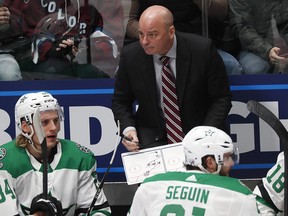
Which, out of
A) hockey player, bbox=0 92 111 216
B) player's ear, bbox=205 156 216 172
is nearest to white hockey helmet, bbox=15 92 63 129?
hockey player, bbox=0 92 111 216

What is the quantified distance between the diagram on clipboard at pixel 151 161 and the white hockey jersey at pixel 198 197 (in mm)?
1112

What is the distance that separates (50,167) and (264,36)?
6.42ft

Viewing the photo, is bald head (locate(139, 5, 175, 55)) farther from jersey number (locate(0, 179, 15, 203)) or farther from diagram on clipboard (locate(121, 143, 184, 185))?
jersey number (locate(0, 179, 15, 203))

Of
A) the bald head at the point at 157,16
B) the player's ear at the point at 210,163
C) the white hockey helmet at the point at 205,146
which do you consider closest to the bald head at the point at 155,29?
the bald head at the point at 157,16

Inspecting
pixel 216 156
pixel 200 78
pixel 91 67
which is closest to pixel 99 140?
pixel 91 67

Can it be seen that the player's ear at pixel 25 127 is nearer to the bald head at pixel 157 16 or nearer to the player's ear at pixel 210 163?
the bald head at pixel 157 16

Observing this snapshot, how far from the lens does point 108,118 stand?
25.1 feet

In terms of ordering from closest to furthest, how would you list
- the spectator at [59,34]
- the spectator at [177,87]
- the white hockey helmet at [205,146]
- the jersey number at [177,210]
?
the jersey number at [177,210] < the white hockey helmet at [205,146] < the spectator at [177,87] < the spectator at [59,34]

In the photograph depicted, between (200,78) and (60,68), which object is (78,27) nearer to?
(60,68)

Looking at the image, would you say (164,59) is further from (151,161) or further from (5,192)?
(5,192)

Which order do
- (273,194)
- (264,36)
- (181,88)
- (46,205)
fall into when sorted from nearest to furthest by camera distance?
(273,194) → (46,205) → (181,88) → (264,36)

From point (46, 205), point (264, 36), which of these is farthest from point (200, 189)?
point (264, 36)

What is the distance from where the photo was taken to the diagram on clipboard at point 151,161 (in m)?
6.41

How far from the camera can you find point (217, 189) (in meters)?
5.15
